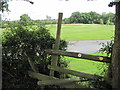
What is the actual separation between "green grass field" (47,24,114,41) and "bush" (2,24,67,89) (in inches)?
9.7

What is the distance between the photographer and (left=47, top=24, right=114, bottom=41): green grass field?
427cm

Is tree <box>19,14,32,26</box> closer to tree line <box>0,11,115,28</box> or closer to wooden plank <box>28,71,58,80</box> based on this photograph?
tree line <box>0,11,115,28</box>

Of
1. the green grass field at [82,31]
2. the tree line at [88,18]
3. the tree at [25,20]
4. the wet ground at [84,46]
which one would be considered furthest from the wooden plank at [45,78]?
the tree line at [88,18]

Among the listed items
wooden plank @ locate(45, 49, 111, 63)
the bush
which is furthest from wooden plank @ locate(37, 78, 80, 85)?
wooden plank @ locate(45, 49, 111, 63)

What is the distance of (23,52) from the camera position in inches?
167

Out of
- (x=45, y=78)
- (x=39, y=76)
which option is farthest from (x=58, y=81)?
(x=39, y=76)

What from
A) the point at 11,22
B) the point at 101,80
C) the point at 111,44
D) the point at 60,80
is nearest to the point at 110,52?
the point at 111,44

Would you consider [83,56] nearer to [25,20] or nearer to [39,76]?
[39,76]

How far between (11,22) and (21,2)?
22.6 inches

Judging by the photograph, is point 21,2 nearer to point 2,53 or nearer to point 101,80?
point 2,53

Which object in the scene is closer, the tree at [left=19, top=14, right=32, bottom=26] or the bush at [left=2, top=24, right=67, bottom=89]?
the bush at [left=2, top=24, right=67, bottom=89]

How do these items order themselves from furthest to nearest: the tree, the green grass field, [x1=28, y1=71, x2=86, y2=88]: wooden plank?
1. the tree
2. the green grass field
3. [x1=28, y1=71, x2=86, y2=88]: wooden plank

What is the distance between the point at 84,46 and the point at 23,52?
5.25 ft

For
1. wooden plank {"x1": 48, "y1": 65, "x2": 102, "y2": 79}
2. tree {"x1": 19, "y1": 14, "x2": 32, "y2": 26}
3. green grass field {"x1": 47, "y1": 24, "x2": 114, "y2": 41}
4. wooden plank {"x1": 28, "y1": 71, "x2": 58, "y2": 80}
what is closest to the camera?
wooden plank {"x1": 48, "y1": 65, "x2": 102, "y2": 79}
